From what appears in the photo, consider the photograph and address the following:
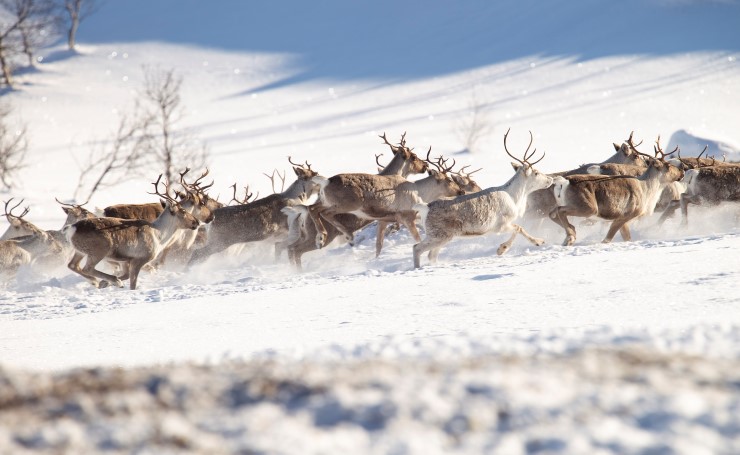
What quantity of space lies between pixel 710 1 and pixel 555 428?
62411 mm

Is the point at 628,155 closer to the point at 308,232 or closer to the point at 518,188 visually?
the point at 518,188

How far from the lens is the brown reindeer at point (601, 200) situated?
38.3 ft

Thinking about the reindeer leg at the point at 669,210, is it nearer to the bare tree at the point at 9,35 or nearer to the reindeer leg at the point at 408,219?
the reindeer leg at the point at 408,219

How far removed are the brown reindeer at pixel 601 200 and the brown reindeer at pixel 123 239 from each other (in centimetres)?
518

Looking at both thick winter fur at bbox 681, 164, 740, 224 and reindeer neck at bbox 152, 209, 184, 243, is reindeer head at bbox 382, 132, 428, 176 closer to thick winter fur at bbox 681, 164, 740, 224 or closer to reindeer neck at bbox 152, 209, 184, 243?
reindeer neck at bbox 152, 209, 184, 243

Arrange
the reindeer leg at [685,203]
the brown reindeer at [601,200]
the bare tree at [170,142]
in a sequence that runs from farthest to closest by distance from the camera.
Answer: the bare tree at [170,142], the reindeer leg at [685,203], the brown reindeer at [601,200]

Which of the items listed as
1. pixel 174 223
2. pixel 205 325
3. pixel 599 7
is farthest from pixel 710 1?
pixel 205 325

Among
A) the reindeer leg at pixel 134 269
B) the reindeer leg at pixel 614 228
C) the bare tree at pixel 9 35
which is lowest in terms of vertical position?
the reindeer leg at pixel 134 269

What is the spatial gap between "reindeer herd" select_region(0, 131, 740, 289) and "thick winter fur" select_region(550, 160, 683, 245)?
0.02m

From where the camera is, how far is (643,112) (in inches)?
1578

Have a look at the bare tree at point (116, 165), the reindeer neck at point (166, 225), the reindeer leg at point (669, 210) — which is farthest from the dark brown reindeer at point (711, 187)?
the bare tree at point (116, 165)

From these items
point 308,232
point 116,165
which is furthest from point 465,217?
point 116,165

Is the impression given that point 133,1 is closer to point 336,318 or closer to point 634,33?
point 634,33

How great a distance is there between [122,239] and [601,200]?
258 inches
